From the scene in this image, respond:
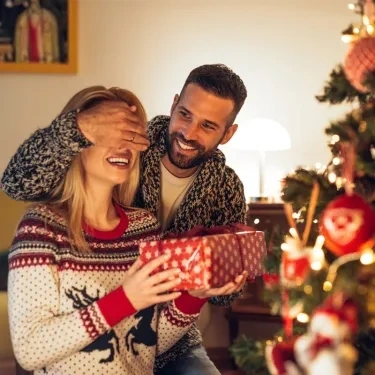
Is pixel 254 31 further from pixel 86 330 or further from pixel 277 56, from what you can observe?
pixel 86 330

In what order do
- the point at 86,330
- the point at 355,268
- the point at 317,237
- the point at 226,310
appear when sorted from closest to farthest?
the point at 355,268 → the point at 317,237 → the point at 86,330 → the point at 226,310

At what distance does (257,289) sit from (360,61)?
2210 millimetres

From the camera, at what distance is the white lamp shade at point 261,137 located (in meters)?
3.12

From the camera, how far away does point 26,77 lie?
3344 millimetres

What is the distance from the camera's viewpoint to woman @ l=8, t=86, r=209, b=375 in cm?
141

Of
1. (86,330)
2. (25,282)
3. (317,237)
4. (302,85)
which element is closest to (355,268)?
(317,237)

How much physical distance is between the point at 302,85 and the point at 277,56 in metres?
0.20

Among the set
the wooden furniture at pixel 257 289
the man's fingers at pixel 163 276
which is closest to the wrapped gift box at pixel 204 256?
the man's fingers at pixel 163 276

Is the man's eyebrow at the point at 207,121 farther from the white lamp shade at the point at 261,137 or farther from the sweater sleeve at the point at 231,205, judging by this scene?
the white lamp shade at the point at 261,137

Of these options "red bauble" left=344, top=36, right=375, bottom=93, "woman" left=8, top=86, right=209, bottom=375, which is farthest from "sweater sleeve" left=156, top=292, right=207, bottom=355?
"red bauble" left=344, top=36, right=375, bottom=93

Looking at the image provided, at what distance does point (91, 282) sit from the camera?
1479 mm

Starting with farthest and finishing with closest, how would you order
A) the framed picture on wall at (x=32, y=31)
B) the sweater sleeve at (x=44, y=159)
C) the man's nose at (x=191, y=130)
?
the framed picture on wall at (x=32, y=31) → the man's nose at (x=191, y=130) → the sweater sleeve at (x=44, y=159)

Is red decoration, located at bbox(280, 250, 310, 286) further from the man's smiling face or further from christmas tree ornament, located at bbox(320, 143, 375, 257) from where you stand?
the man's smiling face

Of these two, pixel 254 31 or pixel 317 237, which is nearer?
pixel 317 237
